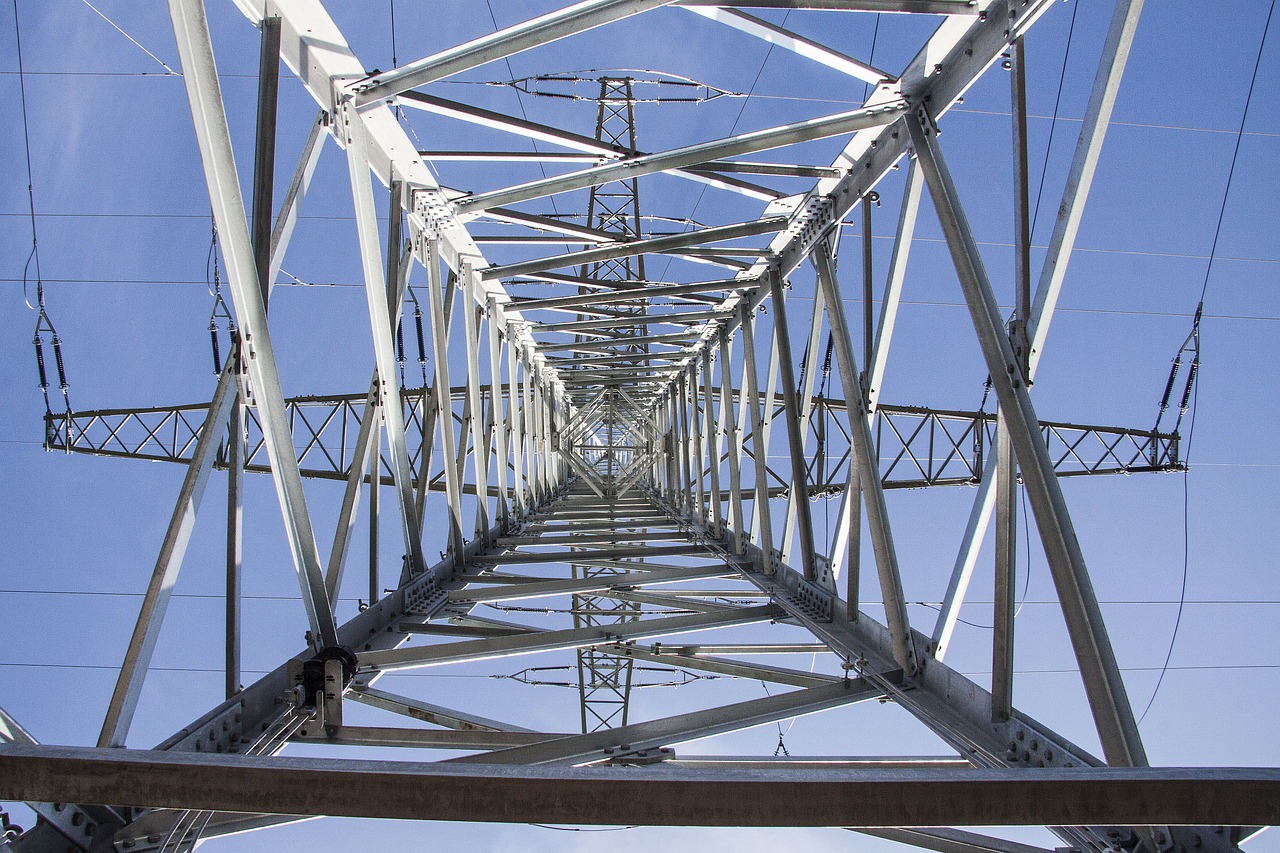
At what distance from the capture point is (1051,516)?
3.97 m

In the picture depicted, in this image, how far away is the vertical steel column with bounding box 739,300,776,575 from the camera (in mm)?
8828

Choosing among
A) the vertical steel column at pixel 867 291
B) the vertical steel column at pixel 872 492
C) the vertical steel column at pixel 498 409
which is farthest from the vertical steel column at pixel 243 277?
the vertical steel column at pixel 498 409

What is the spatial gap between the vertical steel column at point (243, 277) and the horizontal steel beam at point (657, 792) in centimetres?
201

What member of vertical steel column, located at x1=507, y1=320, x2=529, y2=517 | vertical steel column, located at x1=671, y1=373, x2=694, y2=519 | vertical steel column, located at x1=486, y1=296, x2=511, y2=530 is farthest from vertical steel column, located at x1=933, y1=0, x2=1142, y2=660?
vertical steel column, located at x1=671, y1=373, x2=694, y2=519

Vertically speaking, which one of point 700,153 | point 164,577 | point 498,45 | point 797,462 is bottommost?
point 164,577

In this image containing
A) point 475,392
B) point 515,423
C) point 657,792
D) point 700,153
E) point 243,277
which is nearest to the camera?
point 657,792

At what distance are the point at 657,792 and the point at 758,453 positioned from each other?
23.4ft

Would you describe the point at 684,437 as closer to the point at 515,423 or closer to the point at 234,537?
the point at 515,423

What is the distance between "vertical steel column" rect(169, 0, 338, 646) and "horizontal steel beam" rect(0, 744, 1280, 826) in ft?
6.59

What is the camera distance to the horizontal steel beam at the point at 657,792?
2.38 m

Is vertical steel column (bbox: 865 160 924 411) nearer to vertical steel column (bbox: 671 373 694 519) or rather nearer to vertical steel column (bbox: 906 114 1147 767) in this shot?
vertical steel column (bbox: 906 114 1147 767)

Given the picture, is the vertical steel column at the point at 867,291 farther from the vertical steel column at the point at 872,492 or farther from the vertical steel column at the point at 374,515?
the vertical steel column at the point at 374,515

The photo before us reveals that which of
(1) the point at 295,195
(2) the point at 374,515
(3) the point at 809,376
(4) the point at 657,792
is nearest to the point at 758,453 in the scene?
(3) the point at 809,376

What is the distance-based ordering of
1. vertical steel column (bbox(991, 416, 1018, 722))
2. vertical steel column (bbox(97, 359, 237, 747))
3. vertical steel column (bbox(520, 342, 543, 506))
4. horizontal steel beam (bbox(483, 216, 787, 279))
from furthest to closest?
vertical steel column (bbox(520, 342, 543, 506))
horizontal steel beam (bbox(483, 216, 787, 279))
vertical steel column (bbox(991, 416, 1018, 722))
vertical steel column (bbox(97, 359, 237, 747))
